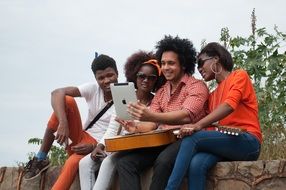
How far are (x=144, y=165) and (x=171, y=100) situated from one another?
0.55 metres

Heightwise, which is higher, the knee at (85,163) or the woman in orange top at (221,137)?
the woman in orange top at (221,137)

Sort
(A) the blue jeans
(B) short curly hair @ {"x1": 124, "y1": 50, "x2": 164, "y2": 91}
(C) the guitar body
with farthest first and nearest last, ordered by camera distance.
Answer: (B) short curly hair @ {"x1": 124, "y1": 50, "x2": 164, "y2": 91}
(C) the guitar body
(A) the blue jeans

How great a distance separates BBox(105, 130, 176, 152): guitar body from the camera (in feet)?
17.6

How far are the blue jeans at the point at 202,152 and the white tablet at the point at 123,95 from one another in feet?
1.81

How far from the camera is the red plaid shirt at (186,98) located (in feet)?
17.7

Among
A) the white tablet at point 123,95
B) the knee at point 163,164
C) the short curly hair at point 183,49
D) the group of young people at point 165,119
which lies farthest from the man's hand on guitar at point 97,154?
the short curly hair at point 183,49

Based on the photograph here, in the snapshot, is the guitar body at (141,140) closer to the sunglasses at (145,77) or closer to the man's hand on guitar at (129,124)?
the man's hand on guitar at (129,124)

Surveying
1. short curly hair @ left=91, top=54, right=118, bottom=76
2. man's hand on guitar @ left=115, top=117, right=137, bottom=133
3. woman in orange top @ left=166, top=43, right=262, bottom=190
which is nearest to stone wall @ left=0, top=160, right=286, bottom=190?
woman in orange top @ left=166, top=43, right=262, bottom=190

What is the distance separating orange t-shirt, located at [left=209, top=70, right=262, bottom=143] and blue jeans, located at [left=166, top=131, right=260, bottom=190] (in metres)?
0.11

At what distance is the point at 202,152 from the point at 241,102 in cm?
48

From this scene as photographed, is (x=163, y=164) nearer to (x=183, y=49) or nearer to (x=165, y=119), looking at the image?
(x=165, y=119)

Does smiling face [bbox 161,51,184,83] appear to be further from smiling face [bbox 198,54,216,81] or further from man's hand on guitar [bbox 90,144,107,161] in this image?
man's hand on guitar [bbox 90,144,107,161]

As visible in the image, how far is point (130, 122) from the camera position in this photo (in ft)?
18.9

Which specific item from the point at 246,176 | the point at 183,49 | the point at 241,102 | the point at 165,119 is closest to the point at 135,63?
the point at 183,49
